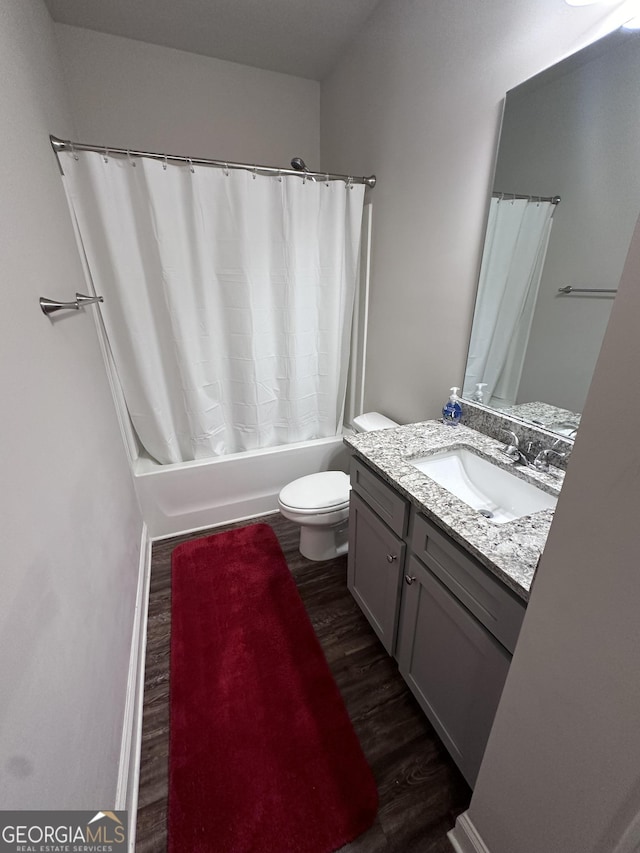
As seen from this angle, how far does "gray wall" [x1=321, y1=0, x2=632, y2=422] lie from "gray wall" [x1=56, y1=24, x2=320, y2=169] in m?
0.28

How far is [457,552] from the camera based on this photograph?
910 mm

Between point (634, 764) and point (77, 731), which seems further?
point (77, 731)

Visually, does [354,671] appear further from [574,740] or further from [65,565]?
[65,565]

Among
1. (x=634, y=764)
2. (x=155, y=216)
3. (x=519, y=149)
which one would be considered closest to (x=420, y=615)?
(x=634, y=764)

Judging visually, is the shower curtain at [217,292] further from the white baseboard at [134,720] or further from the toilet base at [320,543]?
the white baseboard at [134,720]

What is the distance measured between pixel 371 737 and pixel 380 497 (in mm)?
808

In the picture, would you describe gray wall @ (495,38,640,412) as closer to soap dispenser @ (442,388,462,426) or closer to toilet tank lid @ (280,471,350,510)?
soap dispenser @ (442,388,462,426)

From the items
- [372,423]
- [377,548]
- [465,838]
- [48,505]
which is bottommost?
[465,838]

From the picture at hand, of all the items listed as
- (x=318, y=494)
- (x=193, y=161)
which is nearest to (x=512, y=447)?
(x=318, y=494)

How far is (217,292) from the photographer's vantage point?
1.87 m

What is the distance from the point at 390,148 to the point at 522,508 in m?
1.79

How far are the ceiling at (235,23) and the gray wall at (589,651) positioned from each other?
215 centimetres

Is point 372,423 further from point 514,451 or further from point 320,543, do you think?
point 514,451

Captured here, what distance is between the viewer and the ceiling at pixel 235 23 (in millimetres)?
1584
